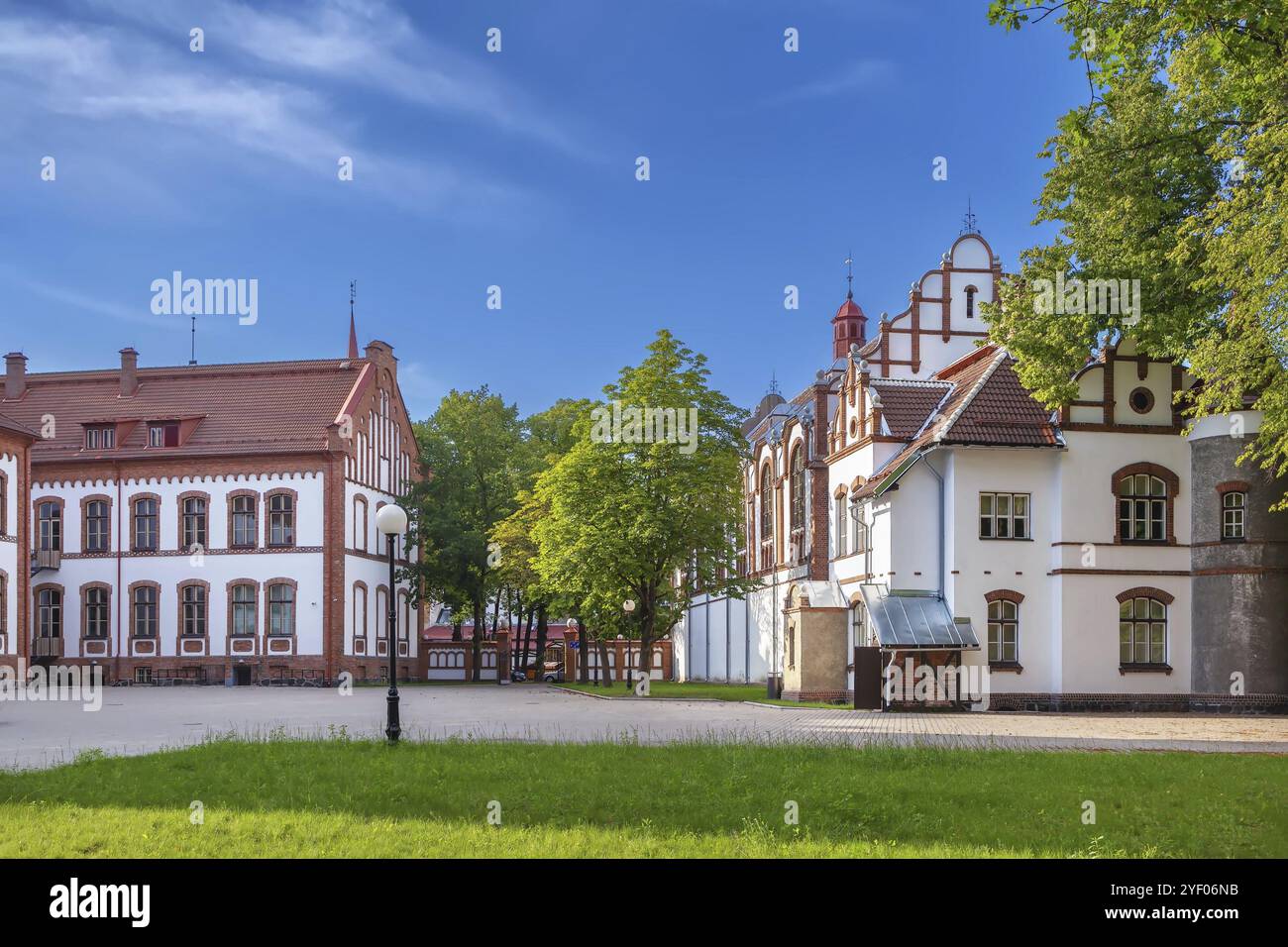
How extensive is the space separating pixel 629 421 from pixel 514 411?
21.1 metres

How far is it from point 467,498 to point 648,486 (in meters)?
18.7

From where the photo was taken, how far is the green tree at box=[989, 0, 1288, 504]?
1931 centimetres

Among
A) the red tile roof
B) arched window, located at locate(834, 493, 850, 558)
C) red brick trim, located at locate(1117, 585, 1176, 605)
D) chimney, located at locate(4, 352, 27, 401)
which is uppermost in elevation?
chimney, located at locate(4, 352, 27, 401)

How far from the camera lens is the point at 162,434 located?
5372 centimetres

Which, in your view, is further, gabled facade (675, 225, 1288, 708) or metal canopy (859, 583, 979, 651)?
gabled facade (675, 225, 1288, 708)

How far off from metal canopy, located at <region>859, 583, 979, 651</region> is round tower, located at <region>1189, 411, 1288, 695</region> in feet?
18.4

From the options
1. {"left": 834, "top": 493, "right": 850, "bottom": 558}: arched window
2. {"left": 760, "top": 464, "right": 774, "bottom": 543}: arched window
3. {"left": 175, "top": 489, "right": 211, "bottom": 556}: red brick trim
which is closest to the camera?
{"left": 834, "top": 493, "right": 850, "bottom": 558}: arched window

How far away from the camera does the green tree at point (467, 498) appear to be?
5609cm

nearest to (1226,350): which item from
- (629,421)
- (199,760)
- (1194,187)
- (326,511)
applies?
(1194,187)

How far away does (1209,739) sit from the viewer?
20.8 meters

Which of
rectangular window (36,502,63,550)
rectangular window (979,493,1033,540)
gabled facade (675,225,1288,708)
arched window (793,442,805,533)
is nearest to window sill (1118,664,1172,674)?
gabled facade (675,225,1288,708)

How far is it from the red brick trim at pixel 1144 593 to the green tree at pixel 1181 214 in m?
3.84

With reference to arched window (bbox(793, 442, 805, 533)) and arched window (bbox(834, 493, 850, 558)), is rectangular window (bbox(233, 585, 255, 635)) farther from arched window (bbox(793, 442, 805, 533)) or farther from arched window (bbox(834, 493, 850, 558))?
arched window (bbox(834, 493, 850, 558))
